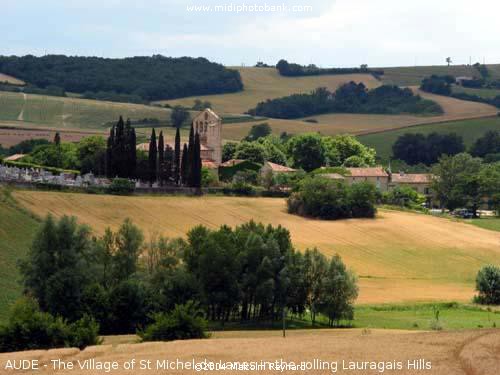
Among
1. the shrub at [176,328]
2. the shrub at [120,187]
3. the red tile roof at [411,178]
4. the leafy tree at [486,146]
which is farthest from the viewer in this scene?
the leafy tree at [486,146]

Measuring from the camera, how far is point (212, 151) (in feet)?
426

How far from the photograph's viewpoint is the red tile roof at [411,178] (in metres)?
148

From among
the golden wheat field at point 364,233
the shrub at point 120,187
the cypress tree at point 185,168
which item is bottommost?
the golden wheat field at point 364,233

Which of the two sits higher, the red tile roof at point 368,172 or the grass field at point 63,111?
the grass field at point 63,111

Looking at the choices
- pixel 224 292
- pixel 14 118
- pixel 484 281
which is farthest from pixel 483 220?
pixel 14 118

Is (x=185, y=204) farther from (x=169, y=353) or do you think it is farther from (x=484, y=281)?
(x=169, y=353)

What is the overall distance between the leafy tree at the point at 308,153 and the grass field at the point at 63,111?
40384 millimetres

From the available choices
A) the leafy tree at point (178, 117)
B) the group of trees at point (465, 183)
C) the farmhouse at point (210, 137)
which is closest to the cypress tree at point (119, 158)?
the farmhouse at point (210, 137)

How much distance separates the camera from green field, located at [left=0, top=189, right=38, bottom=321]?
57731 mm

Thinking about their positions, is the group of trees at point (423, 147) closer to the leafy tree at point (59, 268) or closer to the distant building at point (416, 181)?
the distant building at point (416, 181)

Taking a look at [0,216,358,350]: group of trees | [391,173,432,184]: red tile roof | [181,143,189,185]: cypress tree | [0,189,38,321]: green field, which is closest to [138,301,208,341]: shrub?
[0,216,358,350]: group of trees

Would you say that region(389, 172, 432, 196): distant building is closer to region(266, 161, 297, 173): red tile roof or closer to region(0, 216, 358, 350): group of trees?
region(266, 161, 297, 173): red tile roof

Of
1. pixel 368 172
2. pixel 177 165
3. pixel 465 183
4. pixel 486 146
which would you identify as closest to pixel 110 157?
pixel 177 165

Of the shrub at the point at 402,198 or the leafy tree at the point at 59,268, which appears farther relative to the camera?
the shrub at the point at 402,198
